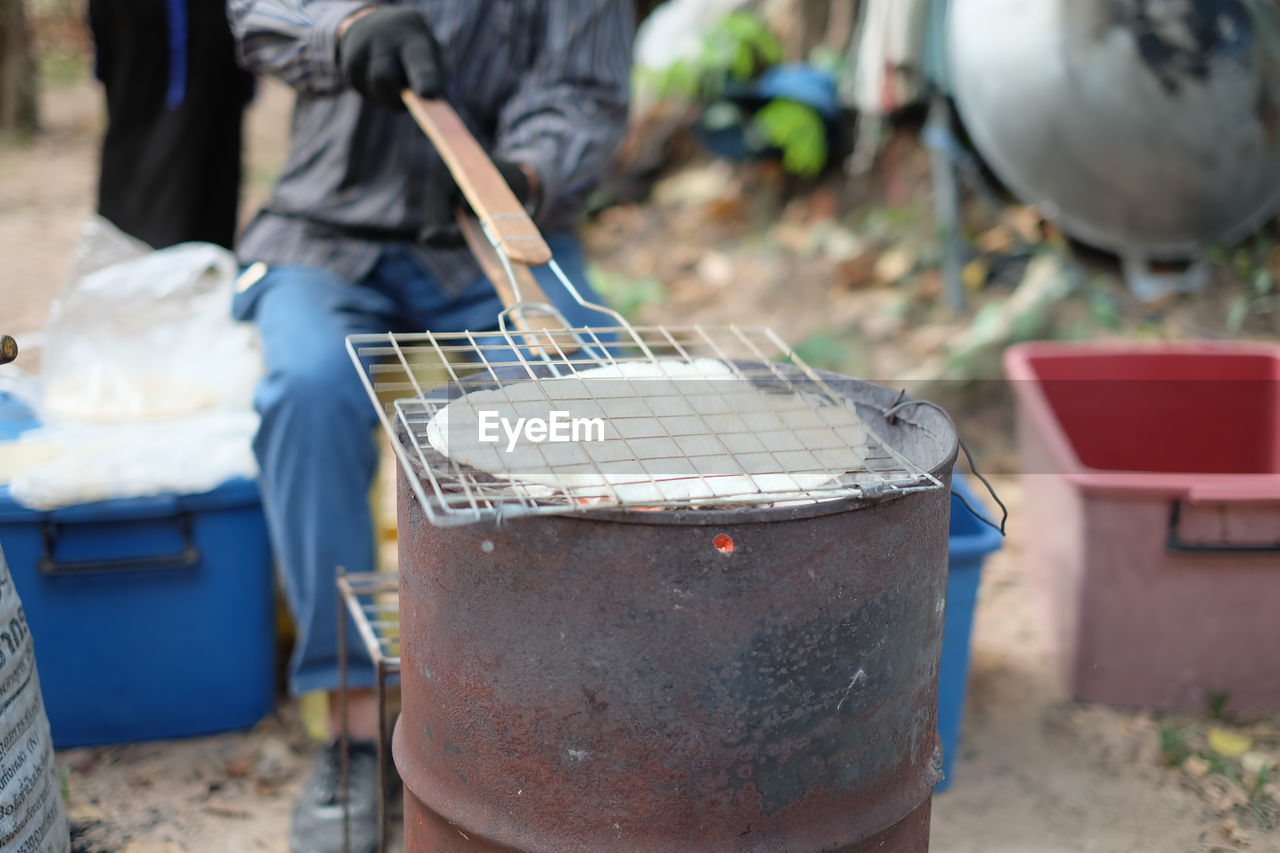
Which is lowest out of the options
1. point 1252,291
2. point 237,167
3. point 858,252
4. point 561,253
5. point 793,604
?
point 858,252

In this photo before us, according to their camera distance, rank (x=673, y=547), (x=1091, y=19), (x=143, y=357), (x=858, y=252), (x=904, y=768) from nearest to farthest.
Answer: (x=673, y=547) < (x=904, y=768) < (x=143, y=357) < (x=1091, y=19) < (x=858, y=252)

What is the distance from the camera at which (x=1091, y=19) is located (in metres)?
3.57

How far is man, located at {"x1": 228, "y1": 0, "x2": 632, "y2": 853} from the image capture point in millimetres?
2199

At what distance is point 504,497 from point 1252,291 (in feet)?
11.9

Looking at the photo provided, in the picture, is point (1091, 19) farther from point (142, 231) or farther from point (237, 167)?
point (142, 231)

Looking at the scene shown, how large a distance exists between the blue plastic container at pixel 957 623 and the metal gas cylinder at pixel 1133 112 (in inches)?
70.0

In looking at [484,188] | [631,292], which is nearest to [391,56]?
[484,188]

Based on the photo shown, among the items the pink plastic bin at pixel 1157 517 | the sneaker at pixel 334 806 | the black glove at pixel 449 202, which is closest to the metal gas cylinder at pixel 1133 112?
the pink plastic bin at pixel 1157 517

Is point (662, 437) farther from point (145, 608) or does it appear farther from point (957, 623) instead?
point (145, 608)

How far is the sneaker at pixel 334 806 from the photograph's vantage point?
86.5 inches

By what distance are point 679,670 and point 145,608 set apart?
1540 mm

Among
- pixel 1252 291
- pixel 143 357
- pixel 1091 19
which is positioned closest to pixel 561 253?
pixel 143 357

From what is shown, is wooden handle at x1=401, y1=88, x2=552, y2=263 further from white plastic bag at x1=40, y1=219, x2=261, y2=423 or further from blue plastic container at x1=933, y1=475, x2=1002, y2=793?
blue plastic container at x1=933, y1=475, x2=1002, y2=793

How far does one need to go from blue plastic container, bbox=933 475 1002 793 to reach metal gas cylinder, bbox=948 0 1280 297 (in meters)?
1.78
